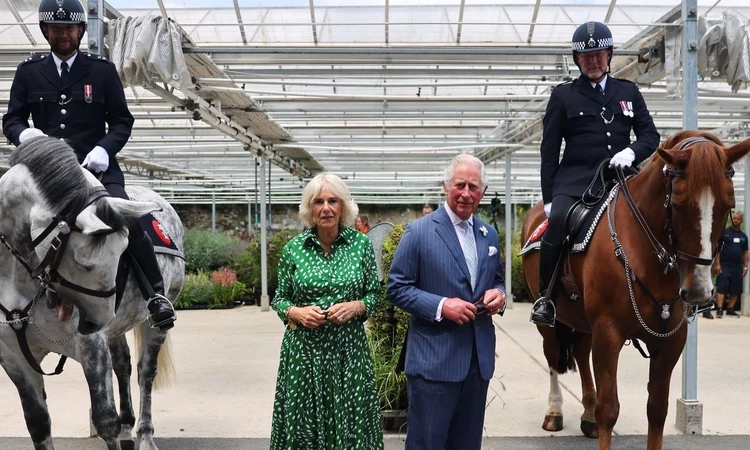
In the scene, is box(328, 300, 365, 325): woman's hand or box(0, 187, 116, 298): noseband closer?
box(0, 187, 116, 298): noseband

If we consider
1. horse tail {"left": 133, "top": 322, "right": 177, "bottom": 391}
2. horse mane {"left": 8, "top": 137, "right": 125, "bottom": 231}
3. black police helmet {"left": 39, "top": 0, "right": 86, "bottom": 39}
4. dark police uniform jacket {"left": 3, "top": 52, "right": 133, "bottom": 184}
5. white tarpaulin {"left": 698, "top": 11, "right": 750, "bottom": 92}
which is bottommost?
horse tail {"left": 133, "top": 322, "right": 177, "bottom": 391}

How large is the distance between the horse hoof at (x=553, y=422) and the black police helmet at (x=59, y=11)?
13.9 feet

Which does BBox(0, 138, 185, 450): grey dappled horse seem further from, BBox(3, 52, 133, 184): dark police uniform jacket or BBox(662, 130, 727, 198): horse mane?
BBox(662, 130, 727, 198): horse mane

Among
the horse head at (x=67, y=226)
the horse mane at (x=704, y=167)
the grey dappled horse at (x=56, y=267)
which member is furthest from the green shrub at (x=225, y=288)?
the horse mane at (x=704, y=167)

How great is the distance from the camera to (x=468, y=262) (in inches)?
129

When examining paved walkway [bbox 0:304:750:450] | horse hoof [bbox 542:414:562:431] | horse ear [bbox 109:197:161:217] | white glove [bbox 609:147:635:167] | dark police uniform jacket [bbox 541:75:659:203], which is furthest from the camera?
horse hoof [bbox 542:414:562:431]

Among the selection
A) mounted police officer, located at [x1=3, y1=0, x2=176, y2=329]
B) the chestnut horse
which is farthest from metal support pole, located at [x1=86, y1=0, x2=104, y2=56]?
the chestnut horse

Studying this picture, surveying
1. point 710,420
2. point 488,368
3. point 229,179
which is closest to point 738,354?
point 710,420

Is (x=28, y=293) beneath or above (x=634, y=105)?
beneath

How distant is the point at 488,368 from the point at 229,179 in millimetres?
19107

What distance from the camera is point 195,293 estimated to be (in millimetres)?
14625

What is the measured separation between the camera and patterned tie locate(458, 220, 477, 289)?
326cm

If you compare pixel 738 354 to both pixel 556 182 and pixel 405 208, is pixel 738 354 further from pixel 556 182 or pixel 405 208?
pixel 405 208

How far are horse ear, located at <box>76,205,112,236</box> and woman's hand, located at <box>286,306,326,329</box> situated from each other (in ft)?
2.93
